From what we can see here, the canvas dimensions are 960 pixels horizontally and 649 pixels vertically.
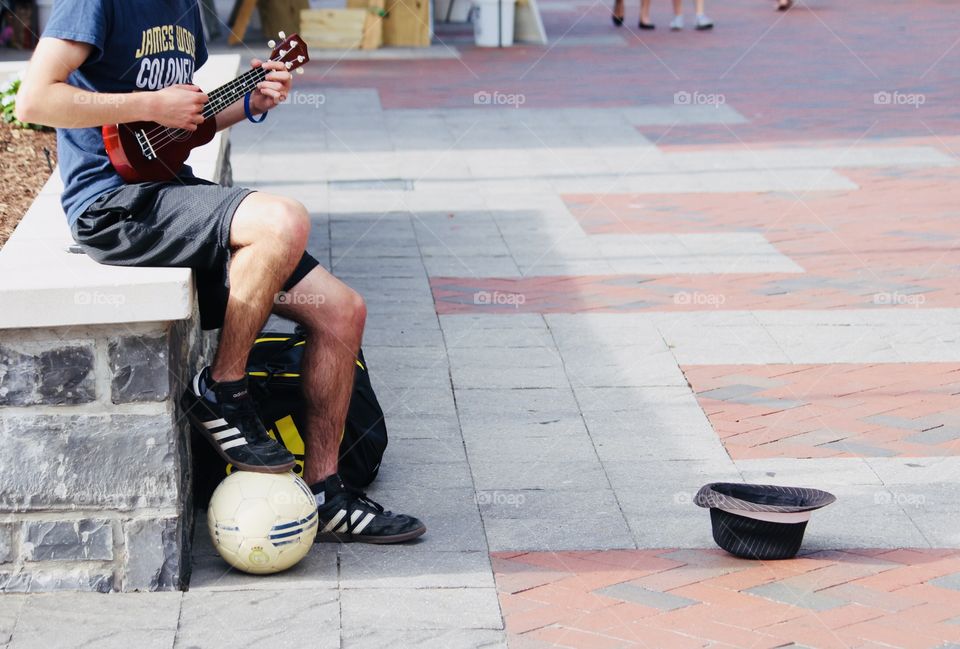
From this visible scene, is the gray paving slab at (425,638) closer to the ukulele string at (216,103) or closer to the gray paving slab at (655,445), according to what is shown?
the gray paving slab at (655,445)

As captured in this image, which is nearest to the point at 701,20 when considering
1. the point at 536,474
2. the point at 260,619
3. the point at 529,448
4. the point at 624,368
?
the point at 624,368

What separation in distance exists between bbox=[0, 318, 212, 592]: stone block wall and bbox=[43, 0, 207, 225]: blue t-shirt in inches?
19.9

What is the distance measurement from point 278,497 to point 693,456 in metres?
1.58

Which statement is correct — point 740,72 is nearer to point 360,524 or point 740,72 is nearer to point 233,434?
point 360,524

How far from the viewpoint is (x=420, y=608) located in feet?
11.7

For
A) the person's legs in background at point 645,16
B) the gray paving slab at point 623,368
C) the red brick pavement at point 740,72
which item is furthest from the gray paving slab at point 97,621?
the person's legs in background at point 645,16

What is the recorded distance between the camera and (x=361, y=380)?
14.6 feet

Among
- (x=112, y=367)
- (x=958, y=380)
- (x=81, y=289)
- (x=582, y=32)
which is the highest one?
(x=81, y=289)

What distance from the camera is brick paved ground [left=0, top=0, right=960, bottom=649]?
140 inches

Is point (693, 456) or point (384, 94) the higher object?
point (693, 456)

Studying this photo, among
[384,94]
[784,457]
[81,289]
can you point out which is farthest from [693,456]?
[384,94]

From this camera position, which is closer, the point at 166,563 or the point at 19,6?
the point at 166,563

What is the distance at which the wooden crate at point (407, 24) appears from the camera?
1575cm

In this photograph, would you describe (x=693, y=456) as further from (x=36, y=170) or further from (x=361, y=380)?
(x=36, y=170)
